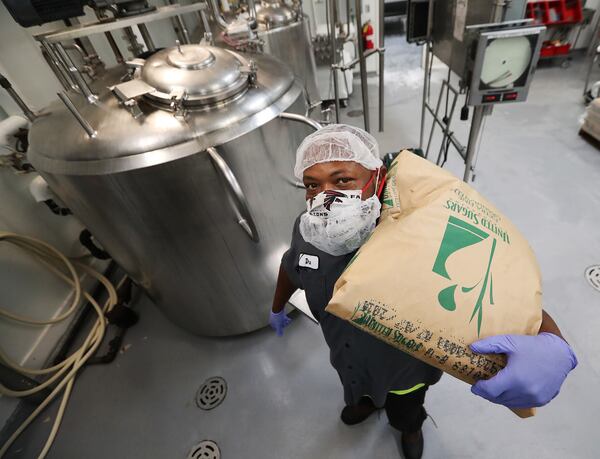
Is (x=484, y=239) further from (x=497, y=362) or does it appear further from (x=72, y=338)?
(x=72, y=338)

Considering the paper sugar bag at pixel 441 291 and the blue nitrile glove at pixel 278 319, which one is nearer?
the paper sugar bag at pixel 441 291

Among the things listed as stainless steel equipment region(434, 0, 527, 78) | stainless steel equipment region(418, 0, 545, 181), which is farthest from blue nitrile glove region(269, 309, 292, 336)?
stainless steel equipment region(434, 0, 527, 78)

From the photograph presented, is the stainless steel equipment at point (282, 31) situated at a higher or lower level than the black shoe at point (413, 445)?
higher

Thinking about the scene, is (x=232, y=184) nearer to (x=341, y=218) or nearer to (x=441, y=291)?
(x=341, y=218)

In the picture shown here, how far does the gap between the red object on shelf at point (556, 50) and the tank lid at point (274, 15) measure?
10.7 ft

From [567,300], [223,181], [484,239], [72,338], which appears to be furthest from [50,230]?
[567,300]

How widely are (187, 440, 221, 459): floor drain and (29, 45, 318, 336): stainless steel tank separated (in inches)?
26.1

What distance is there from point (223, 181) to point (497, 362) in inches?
34.1

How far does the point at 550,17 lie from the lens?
3.57 metres

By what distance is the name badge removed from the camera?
75 centimetres

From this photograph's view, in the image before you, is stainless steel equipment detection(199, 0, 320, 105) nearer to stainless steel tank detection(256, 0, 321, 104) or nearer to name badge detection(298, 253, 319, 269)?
stainless steel tank detection(256, 0, 321, 104)

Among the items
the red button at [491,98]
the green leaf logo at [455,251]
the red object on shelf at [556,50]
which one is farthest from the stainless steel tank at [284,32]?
the red object on shelf at [556,50]

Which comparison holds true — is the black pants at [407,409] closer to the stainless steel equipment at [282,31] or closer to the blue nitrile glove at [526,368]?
the blue nitrile glove at [526,368]

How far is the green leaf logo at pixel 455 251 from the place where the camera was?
530mm
